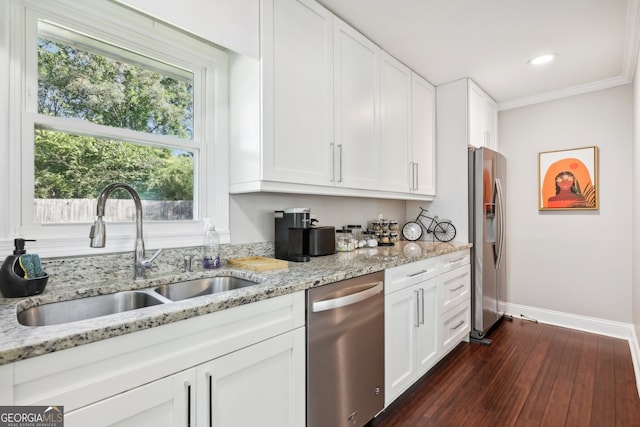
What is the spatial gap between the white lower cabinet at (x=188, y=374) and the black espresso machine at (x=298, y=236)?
0.60m

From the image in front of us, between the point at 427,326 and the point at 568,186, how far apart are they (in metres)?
2.33

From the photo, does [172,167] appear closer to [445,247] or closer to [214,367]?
[214,367]

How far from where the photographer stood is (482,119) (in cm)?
322

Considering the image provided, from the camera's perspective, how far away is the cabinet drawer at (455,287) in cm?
243

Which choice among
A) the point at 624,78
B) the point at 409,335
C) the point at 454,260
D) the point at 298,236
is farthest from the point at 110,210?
the point at 624,78

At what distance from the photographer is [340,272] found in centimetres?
151

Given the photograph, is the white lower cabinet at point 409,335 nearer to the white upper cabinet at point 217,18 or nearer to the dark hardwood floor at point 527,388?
the dark hardwood floor at point 527,388

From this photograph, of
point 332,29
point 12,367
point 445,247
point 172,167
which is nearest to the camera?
point 12,367

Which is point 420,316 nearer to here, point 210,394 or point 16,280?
point 210,394

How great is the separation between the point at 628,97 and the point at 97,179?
14.0 ft

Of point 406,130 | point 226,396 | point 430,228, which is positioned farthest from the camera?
point 430,228

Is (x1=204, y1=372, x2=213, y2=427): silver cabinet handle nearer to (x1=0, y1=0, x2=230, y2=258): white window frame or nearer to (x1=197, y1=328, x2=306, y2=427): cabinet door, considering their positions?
(x1=197, y1=328, x2=306, y2=427): cabinet door

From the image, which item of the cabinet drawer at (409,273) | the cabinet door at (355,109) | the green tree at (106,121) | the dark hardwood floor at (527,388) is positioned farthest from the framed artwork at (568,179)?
the green tree at (106,121)

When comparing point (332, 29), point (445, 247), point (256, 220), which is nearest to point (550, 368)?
point (445, 247)
